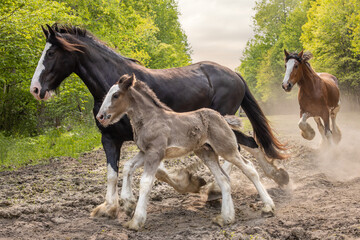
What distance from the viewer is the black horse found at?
5.33m

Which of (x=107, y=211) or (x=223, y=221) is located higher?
(x=223, y=221)

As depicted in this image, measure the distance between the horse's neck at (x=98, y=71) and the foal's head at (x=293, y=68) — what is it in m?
5.48

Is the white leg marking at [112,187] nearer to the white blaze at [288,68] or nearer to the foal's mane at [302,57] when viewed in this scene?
the white blaze at [288,68]

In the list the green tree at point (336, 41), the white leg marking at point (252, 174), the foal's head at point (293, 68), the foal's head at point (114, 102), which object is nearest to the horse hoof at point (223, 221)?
the white leg marking at point (252, 174)

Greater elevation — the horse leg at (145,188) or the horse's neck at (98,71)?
the horse's neck at (98,71)

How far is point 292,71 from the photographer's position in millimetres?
9820

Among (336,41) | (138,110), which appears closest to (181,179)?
(138,110)

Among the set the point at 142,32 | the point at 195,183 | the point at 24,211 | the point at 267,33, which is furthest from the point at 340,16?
the point at 24,211

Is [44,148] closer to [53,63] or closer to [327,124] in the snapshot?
[53,63]

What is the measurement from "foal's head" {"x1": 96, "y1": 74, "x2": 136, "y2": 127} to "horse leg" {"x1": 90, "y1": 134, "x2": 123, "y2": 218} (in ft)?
3.01

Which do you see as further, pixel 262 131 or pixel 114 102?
pixel 262 131

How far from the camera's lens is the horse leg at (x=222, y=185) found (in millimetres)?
4641

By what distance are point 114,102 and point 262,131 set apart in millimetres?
3217

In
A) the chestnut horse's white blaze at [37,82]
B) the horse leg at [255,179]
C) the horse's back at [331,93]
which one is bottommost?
the horse leg at [255,179]
